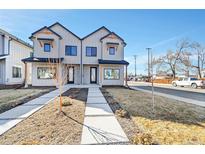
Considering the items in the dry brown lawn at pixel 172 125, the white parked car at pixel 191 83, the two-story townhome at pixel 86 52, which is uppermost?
the two-story townhome at pixel 86 52

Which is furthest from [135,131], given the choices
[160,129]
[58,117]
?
[58,117]

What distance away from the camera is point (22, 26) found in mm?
8023

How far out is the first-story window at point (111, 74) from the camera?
58.4 feet

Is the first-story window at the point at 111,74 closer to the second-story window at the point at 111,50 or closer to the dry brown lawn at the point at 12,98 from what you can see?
the second-story window at the point at 111,50

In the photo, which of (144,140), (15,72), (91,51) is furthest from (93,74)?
(144,140)

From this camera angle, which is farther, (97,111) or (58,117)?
(97,111)

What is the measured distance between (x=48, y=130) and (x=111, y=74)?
543 inches

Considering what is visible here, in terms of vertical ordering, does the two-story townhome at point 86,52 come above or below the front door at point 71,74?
above

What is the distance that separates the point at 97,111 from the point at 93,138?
7.87ft

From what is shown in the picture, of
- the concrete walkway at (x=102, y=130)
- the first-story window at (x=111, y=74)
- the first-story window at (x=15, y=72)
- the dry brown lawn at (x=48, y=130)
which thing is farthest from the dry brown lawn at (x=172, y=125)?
the first-story window at (x=111, y=74)

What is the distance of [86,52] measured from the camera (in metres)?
17.8

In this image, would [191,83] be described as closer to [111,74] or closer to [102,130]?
[111,74]
